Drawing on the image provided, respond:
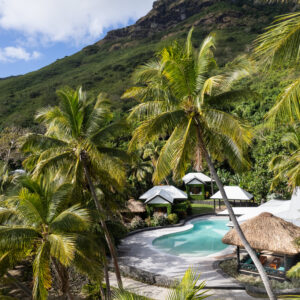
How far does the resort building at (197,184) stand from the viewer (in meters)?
34.6

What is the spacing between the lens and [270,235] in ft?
36.4

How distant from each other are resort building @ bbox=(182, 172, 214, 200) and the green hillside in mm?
21833

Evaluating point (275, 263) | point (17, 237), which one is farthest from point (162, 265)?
point (17, 237)

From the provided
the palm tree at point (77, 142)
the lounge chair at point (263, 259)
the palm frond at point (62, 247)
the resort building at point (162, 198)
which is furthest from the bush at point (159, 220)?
the palm frond at point (62, 247)

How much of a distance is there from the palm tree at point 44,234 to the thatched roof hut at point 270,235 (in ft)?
22.6

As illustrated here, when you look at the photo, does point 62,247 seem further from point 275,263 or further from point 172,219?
point 172,219

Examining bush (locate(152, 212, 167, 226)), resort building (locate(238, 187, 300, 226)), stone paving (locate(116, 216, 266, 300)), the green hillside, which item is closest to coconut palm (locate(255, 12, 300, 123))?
stone paving (locate(116, 216, 266, 300))

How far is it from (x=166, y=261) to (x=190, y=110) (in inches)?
432

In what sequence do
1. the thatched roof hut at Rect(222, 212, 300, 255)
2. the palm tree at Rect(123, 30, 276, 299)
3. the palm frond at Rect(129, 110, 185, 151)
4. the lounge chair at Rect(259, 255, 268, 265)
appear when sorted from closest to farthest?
the palm tree at Rect(123, 30, 276, 299), the palm frond at Rect(129, 110, 185, 151), the thatched roof hut at Rect(222, 212, 300, 255), the lounge chair at Rect(259, 255, 268, 265)

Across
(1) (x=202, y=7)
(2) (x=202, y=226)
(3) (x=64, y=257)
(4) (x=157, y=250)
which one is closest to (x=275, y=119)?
(3) (x=64, y=257)

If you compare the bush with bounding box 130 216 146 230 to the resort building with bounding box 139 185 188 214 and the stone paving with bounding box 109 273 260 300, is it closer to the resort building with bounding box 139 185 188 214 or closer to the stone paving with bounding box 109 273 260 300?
the resort building with bounding box 139 185 188 214

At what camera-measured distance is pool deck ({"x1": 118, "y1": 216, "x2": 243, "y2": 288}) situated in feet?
39.9

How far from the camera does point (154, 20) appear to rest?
11119cm

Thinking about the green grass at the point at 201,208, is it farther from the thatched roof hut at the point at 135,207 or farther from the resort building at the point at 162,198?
the thatched roof hut at the point at 135,207
